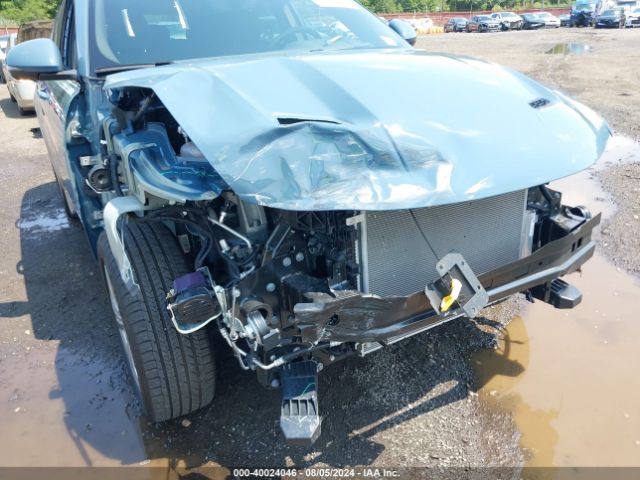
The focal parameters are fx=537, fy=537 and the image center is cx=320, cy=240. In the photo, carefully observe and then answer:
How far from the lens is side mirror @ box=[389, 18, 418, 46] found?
12.2 ft

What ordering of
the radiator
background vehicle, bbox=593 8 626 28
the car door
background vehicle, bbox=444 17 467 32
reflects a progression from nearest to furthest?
the radiator, the car door, background vehicle, bbox=593 8 626 28, background vehicle, bbox=444 17 467 32

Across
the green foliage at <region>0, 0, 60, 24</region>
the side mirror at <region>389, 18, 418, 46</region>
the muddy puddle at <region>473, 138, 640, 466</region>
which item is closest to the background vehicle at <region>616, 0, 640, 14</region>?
the side mirror at <region>389, 18, 418, 46</region>

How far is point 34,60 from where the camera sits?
2.92 m

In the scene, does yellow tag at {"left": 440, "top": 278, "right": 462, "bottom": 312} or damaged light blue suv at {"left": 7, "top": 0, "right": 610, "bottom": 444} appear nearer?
damaged light blue suv at {"left": 7, "top": 0, "right": 610, "bottom": 444}

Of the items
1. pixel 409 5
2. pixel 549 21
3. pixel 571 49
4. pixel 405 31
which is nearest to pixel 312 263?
pixel 405 31

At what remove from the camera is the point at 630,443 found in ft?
7.88

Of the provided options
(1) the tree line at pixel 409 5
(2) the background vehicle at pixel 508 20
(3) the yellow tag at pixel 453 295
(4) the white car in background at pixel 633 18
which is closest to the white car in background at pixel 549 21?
(2) the background vehicle at pixel 508 20

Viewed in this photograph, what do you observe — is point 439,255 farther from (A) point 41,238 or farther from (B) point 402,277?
(A) point 41,238

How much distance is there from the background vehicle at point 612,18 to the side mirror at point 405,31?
116ft

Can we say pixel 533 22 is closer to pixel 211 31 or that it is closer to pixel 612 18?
pixel 612 18

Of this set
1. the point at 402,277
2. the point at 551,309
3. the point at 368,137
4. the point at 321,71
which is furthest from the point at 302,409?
the point at 551,309

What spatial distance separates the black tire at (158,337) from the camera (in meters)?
2.24

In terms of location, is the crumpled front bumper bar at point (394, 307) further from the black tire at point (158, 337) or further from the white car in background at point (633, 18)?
the white car in background at point (633, 18)

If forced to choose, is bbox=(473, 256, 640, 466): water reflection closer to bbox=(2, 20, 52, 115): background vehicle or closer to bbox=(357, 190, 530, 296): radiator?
bbox=(357, 190, 530, 296): radiator
